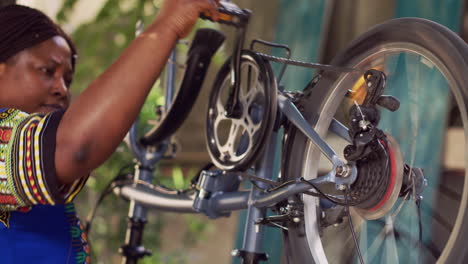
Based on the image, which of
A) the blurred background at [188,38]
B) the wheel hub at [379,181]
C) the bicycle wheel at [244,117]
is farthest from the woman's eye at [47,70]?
the blurred background at [188,38]

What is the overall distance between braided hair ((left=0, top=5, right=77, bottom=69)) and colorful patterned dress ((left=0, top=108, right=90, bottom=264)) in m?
0.16

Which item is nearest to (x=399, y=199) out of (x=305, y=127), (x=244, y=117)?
(x=305, y=127)

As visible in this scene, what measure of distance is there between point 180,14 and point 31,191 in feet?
0.94

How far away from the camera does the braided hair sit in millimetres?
1014

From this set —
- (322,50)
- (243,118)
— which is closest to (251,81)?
(243,118)

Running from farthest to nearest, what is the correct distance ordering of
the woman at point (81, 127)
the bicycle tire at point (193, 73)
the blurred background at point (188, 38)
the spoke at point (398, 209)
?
the blurred background at point (188, 38) → the bicycle tire at point (193, 73) → the spoke at point (398, 209) → the woman at point (81, 127)

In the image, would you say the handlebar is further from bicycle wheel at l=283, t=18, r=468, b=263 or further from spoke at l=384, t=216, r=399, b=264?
spoke at l=384, t=216, r=399, b=264

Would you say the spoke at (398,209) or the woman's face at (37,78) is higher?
the woman's face at (37,78)

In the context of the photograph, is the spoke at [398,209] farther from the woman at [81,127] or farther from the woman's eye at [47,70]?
the woman's eye at [47,70]

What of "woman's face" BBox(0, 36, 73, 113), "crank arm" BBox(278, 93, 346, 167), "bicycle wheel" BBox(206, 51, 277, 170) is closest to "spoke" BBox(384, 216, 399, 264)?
"crank arm" BBox(278, 93, 346, 167)

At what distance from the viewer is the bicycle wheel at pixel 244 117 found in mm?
1019

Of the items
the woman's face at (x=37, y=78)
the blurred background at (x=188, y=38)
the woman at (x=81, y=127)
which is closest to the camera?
the woman at (x=81, y=127)

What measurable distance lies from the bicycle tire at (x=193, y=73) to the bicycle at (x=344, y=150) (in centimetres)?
18

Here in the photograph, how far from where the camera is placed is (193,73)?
137cm
